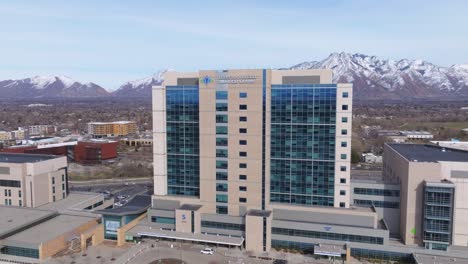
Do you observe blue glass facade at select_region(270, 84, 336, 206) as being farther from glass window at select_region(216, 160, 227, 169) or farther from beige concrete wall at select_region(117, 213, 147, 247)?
beige concrete wall at select_region(117, 213, 147, 247)

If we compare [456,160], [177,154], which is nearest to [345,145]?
[456,160]

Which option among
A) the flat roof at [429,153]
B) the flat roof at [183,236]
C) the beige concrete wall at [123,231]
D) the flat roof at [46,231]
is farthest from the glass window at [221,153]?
the flat roof at [429,153]

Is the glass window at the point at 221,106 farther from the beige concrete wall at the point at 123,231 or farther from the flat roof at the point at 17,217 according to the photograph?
the flat roof at the point at 17,217

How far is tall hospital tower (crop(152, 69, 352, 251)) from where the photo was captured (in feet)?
146

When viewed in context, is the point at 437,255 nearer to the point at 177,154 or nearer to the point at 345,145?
the point at 345,145

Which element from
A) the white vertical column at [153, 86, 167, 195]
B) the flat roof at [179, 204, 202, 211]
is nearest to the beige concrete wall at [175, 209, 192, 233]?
the flat roof at [179, 204, 202, 211]

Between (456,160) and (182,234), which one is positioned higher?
(456,160)

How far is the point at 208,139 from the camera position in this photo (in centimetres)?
4775

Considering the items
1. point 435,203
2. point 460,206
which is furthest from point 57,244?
point 460,206

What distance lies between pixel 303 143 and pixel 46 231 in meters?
31.3

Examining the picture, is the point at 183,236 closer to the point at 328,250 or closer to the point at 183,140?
the point at 183,140

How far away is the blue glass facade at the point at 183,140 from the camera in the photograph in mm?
48781

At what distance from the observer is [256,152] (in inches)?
1821

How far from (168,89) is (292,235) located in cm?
2351
